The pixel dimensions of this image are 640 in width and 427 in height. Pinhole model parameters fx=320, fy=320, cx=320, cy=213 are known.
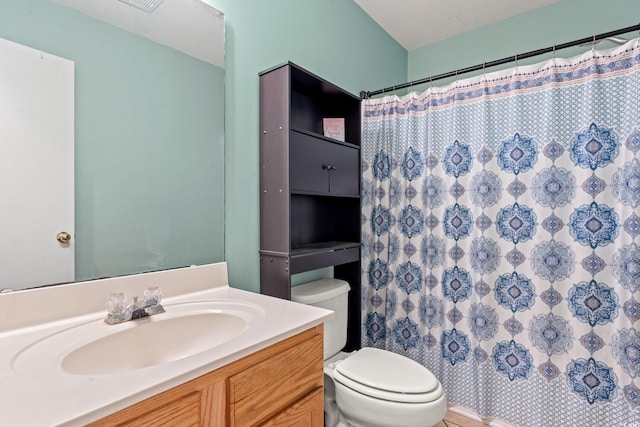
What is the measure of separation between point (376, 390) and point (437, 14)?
7.60 feet

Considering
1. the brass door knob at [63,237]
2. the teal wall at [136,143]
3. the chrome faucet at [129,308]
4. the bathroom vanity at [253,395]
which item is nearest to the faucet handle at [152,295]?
the chrome faucet at [129,308]

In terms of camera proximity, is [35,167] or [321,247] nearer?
[35,167]

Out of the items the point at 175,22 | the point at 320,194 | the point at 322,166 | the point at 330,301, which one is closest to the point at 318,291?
the point at 330,301

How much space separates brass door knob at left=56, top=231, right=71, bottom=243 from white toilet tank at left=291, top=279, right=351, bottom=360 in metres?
0.87

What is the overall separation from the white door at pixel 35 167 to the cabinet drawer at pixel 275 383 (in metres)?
0.65

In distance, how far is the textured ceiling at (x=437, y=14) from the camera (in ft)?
6.77

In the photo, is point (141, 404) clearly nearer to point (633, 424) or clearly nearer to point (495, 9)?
point (633, 424)

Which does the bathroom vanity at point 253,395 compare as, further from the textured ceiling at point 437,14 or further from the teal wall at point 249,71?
the textured ceiling at point 437,14

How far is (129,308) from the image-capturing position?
975mm

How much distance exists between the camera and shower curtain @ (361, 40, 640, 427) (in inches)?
53.1

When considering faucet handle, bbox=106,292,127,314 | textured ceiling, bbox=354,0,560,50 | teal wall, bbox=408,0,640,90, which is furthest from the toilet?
teal wall, bbox=408,0,640,90

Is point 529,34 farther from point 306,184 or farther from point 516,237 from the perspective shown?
point 306,184

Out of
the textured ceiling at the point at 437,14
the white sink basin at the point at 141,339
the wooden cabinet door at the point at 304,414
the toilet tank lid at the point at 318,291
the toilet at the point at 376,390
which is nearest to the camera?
the white sink basin at the point at 141,339

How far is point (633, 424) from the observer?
1.33 meters
